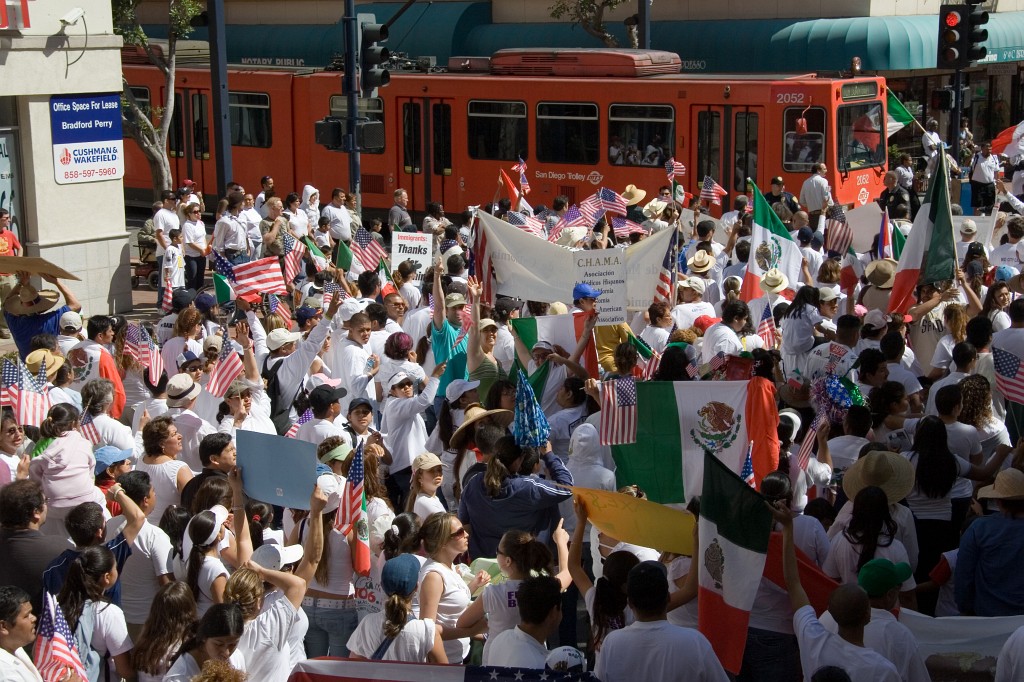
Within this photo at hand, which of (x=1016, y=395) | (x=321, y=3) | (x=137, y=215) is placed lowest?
(x=137, y=215)

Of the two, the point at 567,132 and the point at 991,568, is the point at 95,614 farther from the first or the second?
the point at 567,132

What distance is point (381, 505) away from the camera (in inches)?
273

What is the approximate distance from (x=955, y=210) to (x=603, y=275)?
744 cm

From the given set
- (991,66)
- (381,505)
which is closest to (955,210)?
(381,505)

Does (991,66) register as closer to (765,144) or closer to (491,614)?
(765,144)

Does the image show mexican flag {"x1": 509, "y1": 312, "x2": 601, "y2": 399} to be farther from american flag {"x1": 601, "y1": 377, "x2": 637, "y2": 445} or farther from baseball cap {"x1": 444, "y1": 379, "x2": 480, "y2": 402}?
american flag {"x1": 601, "y1": 377, "x2": 637, "y2": 445}

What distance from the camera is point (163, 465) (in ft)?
24.2

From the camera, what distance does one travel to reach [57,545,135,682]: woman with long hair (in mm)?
5777

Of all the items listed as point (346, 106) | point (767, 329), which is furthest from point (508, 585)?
point (346, 106)

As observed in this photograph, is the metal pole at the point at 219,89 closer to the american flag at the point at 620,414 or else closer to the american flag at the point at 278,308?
the american flag at the point at 278,308

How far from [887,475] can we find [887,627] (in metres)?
1.42

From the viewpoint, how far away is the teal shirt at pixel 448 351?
9.34 metres

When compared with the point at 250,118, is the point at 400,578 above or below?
below

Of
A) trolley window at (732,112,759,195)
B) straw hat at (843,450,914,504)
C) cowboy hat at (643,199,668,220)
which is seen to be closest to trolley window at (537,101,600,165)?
trolley window at (732,112,759,195)
